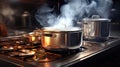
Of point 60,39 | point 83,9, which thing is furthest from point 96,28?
point 83,9

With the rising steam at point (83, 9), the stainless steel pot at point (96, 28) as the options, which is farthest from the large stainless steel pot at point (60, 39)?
the rising steam at point (83, 9)

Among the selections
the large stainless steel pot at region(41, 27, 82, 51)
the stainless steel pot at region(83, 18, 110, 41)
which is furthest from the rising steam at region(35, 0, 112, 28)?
the large stainless steel pot at region(41, 27, 82, 51)

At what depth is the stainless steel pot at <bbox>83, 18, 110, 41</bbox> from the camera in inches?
51.6

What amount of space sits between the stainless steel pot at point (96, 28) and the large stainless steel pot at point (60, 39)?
0.36m

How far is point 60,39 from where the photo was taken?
3.13 feet

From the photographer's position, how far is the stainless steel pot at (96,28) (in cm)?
131

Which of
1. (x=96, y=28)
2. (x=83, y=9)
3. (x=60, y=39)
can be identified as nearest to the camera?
(x=60, y=39)

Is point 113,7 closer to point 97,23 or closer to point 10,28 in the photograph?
point 97,23

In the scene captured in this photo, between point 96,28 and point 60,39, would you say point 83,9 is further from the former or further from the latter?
point 60,39

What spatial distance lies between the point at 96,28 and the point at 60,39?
475 mm

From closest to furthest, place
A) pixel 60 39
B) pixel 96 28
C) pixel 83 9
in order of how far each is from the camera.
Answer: pixel 60 39 < pixel 96 28 < pixel 83 9

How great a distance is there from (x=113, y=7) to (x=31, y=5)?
3.48 ft

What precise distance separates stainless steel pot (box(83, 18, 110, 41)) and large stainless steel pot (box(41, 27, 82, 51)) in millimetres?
355

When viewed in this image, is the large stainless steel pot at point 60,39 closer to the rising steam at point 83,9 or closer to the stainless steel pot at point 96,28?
the stainless steel pot at point 96,28
